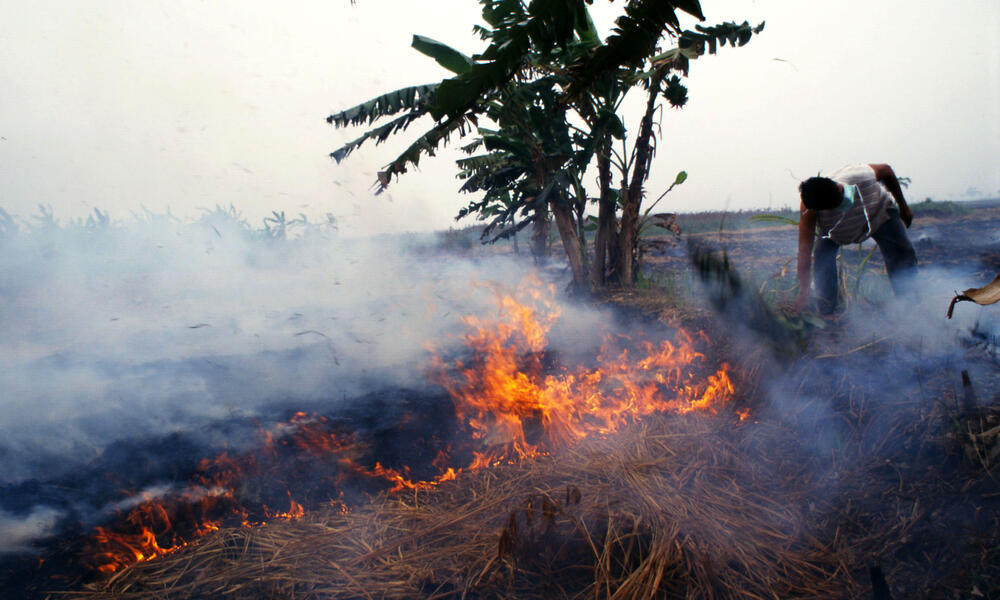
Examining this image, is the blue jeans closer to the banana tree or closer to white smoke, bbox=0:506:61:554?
the banana tree

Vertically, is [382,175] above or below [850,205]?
above

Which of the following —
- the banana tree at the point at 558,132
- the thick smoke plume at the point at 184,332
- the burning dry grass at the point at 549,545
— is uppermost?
the banana tree at the point at 558,132

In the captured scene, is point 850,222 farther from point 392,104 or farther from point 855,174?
point 392,104

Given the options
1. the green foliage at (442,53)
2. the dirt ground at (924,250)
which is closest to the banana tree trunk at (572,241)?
the dirt ground at (924,250)

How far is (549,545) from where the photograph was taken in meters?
1.88

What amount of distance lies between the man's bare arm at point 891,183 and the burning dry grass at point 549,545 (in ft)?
9.36

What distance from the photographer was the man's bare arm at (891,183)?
3660mm

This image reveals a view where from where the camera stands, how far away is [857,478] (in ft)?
6.88

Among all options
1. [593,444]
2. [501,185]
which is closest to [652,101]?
[501,185]

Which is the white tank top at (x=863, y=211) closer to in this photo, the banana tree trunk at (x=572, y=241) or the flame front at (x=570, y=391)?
the flame front at (x=570, y=391)

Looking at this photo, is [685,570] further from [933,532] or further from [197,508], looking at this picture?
[197,508]

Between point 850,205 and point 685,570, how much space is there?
332 centimetres

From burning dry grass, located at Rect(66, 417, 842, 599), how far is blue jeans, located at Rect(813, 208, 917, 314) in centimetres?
222

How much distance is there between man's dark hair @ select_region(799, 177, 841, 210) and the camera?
10.8ft
